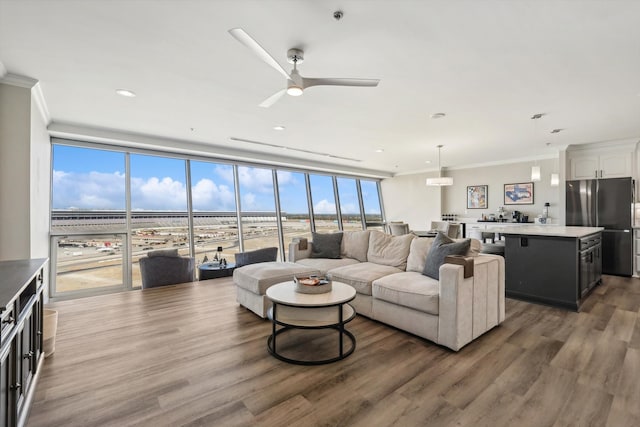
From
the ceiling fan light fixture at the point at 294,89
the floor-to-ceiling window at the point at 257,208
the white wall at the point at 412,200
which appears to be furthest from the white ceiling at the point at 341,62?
the white wall at the point at 412,200

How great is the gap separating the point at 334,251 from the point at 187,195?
3.47 meters

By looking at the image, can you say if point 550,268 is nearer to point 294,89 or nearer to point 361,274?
point 361,274

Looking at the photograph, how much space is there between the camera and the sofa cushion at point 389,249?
384 cm

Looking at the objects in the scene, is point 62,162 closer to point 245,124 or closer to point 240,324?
point 245,124

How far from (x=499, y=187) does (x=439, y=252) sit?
5.96 meters

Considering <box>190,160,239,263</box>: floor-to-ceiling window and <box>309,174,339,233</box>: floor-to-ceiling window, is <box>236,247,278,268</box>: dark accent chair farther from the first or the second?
<box>309,174,339,233</box>: floor-to-ceiling window

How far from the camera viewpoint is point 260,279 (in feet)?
10.8

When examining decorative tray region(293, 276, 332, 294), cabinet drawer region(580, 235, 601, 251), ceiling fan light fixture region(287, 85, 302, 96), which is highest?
ceiling fan light fixture region(287, 85, 302, 96)

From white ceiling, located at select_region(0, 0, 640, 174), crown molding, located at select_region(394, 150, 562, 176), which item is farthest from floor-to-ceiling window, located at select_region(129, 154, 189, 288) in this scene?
crown molding, located at select_region(394, 150, 562, 176)

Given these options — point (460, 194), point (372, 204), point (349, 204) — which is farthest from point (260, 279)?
point (372, 204)

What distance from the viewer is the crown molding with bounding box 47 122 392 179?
14.8ft

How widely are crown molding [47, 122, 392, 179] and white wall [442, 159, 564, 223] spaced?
360cm

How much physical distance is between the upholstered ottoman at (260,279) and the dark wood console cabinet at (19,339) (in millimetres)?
1781

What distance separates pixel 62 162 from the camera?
4.94m
